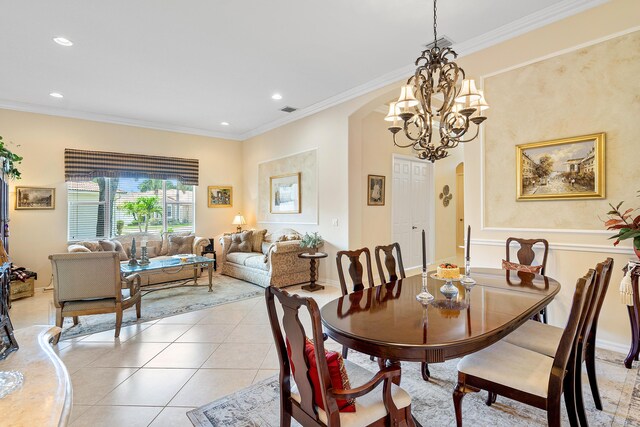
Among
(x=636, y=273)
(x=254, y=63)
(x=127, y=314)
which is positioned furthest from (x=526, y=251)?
(x=127, y=314)

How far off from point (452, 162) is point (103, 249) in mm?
7351

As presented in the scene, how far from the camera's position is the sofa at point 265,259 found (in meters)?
5.26

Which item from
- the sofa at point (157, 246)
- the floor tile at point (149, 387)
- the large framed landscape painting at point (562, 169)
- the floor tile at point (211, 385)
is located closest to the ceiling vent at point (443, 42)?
the large framed landscape painting at point (562, 169)

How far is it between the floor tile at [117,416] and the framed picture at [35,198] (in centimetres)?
485

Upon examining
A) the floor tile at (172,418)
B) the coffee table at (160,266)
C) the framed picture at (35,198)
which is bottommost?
the floor tile at (172,418)

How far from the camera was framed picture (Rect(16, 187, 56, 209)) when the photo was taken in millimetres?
5289

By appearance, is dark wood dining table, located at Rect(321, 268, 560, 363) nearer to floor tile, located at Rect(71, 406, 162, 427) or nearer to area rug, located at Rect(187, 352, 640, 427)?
area rug, located at Rect(187, 352, 640, 427)

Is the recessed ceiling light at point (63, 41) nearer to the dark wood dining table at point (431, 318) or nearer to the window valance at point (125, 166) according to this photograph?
the window valance at point (125, 166)

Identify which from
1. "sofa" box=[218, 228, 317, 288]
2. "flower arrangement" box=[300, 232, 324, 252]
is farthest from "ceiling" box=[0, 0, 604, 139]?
"sofa" box=[218, 228, 317, 288]

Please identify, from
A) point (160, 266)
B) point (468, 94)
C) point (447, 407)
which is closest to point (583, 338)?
point (447, 407)

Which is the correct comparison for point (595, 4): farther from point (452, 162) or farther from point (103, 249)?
point (103, 249)

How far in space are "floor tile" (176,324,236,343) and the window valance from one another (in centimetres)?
411

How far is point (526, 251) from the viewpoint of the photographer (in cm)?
312

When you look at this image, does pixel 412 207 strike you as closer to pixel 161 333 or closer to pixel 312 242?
pixel 312 242
